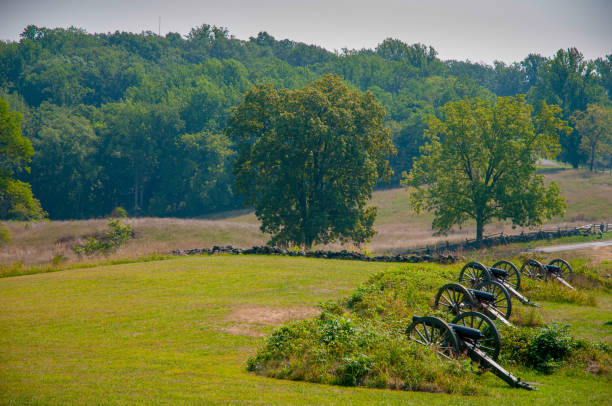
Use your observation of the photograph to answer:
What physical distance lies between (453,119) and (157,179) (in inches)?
2480

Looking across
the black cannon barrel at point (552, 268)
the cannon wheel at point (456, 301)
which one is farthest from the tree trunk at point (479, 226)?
the cannon wheel at point (456, 301)

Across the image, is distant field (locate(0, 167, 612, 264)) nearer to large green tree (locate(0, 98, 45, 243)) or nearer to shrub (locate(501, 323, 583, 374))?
large green tree (locate(0, 98, 45, 243))

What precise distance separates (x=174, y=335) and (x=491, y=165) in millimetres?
42474

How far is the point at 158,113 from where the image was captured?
99.1 meters

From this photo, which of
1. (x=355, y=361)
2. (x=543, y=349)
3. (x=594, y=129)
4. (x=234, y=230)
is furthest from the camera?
(x=594, y=129)

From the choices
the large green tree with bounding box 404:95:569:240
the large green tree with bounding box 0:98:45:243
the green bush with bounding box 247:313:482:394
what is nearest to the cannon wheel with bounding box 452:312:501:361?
the green bush with bounding box 247:313:482:394

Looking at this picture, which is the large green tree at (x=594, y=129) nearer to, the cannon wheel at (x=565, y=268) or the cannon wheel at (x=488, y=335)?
the cannon wheel at (x=565, y=268)

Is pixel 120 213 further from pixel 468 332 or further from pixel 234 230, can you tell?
Answer: pixel 468 332

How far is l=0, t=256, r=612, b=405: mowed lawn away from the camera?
899 cm

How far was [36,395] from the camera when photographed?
8.52 m

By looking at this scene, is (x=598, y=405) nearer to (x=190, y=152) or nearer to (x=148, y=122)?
(x=190, y=152)

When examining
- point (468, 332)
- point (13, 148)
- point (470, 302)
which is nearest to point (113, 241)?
point (13, 148)

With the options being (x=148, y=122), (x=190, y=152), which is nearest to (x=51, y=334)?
(x=190, y=152)

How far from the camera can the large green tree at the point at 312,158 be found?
39.9m
